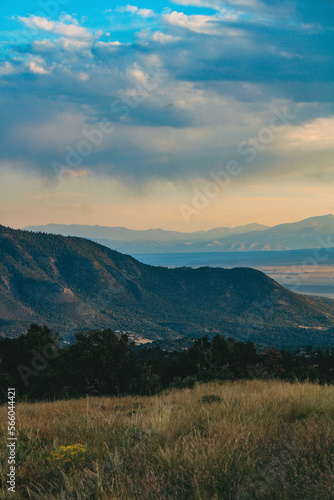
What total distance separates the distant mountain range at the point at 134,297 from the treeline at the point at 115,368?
80.8 m

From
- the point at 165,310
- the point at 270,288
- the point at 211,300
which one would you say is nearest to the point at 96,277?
the point at 165,310

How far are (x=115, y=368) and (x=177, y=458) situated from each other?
13.1 meters

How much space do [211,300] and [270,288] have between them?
20.8 metres

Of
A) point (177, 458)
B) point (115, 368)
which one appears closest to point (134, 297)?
point (115, 368)

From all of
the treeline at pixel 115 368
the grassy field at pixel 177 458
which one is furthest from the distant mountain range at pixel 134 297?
the grassy field at pixel 177 458

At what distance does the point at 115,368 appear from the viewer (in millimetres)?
17766

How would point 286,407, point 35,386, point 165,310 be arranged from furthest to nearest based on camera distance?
1. point 165,310
2. point 35,386
3. point 286,407

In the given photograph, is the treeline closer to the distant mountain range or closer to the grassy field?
the grassy field

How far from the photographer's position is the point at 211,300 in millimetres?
136375

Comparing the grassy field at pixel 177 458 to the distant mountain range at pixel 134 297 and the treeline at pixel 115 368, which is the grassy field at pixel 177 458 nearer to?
the treeline at pixel 115 368

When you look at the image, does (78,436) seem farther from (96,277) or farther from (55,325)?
(96,277)

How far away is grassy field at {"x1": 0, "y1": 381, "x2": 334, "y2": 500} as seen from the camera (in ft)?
14.3

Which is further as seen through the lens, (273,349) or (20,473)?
(273,349)

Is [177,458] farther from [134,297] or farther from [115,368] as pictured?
[134,297]
